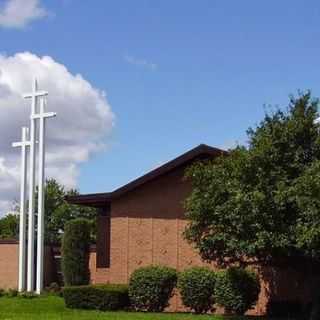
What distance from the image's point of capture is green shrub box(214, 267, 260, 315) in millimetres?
26391

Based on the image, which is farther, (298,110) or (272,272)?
(272,272)

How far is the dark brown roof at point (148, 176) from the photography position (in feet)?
97.8

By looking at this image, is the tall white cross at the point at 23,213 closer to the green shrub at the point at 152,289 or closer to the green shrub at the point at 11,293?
the green shrub at the point at 11,293

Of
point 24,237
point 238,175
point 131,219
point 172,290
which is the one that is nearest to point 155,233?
point 131,219

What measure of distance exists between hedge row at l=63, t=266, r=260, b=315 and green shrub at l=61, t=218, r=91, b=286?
5910 millimetres

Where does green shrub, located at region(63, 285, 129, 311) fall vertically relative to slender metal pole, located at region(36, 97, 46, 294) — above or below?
below

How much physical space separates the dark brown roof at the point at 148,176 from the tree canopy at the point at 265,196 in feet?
20.6

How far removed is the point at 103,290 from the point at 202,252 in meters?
5.79

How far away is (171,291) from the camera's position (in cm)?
2822

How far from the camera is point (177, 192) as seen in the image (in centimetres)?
3092

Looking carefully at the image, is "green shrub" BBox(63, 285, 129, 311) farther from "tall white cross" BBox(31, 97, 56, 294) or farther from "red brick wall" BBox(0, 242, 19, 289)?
"red brick wall" BBox(0, 242, 19, 289)

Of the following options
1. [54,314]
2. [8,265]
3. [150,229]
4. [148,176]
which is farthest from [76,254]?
[54,314]

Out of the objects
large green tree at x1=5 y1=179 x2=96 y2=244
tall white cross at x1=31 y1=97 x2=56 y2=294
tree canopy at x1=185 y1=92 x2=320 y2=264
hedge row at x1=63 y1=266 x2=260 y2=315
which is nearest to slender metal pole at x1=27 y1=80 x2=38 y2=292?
tall white cross at x1=31 y1=97 x2=56 y2=294

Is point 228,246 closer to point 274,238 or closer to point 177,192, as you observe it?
point 274,238
